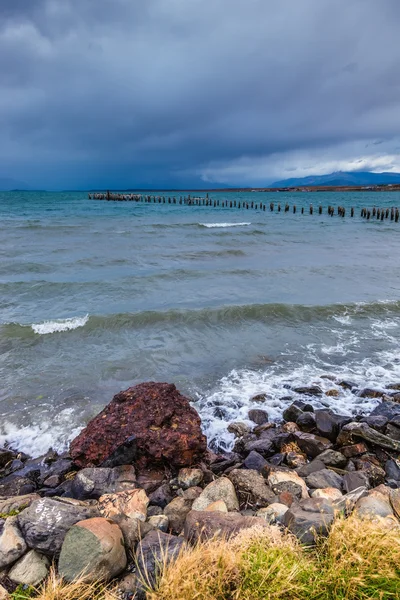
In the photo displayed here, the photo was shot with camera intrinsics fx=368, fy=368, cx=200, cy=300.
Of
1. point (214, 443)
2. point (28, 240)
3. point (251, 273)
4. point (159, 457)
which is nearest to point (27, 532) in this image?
point (159, 457)

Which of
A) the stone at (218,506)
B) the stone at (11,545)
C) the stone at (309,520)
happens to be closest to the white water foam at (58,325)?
the stone at (11,545)

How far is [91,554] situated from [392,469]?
173 inches

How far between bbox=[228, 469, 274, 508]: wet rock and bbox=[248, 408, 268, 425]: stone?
6.58 feet

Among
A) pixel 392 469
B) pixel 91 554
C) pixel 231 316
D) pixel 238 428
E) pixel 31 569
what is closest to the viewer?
pixel 91 554

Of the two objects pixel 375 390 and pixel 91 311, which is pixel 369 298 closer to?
pixel 375 390

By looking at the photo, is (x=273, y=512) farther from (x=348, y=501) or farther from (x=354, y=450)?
(x=354, y=450)

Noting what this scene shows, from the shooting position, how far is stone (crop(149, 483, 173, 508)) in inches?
179

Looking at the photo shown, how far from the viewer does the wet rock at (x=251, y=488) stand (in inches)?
176

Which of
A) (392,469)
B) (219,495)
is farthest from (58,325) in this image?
(392,469)

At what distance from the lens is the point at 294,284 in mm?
16656

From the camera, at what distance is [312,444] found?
6012mm

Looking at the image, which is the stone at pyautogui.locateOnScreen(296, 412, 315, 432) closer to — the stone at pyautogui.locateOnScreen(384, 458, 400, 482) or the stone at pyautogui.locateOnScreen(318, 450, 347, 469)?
the stone at pyautogui.locateOnScreen(318, 450, 347, 469)

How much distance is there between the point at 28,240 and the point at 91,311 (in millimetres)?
19894

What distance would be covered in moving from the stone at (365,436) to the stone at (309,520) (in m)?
2.69
